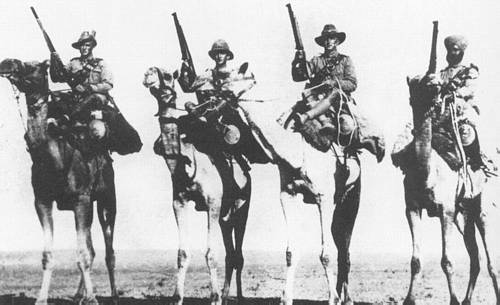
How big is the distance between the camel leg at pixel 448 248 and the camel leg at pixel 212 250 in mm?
3199

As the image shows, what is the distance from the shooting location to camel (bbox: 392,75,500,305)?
33.4 feet

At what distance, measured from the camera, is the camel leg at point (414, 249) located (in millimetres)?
10016

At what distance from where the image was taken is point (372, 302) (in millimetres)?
10953

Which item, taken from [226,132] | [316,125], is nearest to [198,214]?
[226,132]

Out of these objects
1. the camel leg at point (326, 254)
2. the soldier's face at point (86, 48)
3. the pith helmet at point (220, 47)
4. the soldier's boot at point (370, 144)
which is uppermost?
the soldier's face at point (86, 48)

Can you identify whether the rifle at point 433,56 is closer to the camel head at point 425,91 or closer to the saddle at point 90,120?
the camel head at point 425,91

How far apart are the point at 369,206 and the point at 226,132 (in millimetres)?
2667

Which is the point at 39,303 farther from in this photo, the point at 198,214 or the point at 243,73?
the point at 243,73

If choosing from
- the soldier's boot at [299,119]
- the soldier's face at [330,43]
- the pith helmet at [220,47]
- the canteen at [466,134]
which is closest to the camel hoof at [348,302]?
the soldier's boot at [299,119]

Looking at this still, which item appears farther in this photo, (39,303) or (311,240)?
(311,240)

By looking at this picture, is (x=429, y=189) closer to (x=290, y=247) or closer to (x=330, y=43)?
(x=290, y=247)

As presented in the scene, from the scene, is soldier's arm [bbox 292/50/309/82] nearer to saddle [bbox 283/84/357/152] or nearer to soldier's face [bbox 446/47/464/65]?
saddle [bbox 283/84/357/152]

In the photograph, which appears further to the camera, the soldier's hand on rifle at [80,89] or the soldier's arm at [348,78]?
the soldier's hand on rifle at [80,89]

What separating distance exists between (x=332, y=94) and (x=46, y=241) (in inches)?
185
